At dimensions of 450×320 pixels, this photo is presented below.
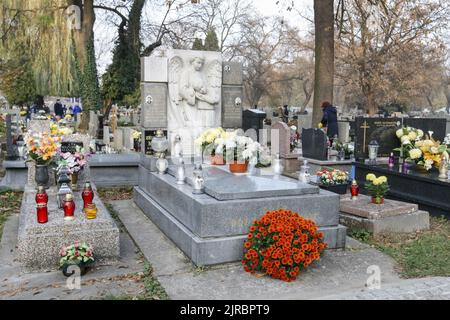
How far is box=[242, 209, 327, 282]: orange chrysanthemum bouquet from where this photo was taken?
5.20m

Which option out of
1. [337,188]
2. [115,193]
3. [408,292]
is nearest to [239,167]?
[337,188]

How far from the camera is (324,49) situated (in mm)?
14719

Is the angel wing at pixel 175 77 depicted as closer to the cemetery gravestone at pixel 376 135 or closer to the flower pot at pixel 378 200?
the cemetery gravestone at pixel 376 135

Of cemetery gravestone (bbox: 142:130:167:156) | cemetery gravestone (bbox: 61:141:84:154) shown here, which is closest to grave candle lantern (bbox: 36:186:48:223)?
cemetery gravestone (bbox: 61:141:84:154)

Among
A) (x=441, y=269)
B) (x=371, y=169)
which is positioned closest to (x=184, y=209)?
(x=441, y=269)

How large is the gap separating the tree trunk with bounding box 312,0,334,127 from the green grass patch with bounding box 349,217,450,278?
7582mm

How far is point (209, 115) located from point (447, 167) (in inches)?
190

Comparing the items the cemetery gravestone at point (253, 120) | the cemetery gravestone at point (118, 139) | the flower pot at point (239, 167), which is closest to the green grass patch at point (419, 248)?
the flower pot at point (239, 167)

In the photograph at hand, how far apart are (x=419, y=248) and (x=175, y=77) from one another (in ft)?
19.1

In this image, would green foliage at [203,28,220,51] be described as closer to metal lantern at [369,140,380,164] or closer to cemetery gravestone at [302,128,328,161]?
cemetery gravestone at [302,128,328,161]

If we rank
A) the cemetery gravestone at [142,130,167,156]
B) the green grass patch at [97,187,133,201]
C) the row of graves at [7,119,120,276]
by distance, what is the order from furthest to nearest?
the green grass patch at [97,187,133,201] → the cemetery gravestone at [142,130,167,156] → the row of graves at [7,119,120,276]

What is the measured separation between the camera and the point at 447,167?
28.4 feet
